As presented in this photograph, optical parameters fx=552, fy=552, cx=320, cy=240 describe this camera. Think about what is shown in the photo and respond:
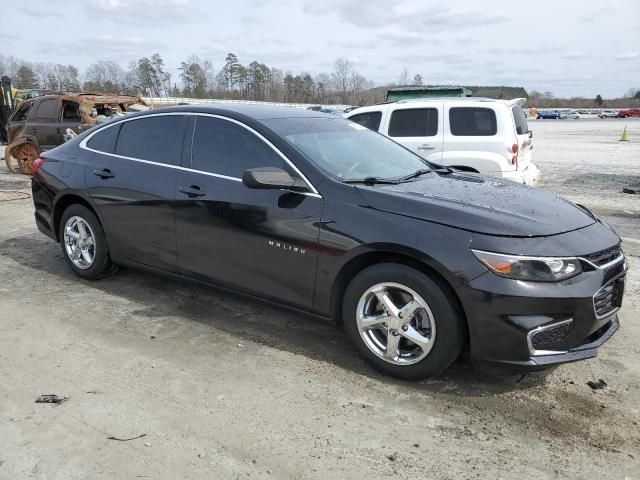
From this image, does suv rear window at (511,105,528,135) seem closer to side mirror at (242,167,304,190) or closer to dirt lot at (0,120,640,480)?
dirt lot at (0,120,640,480)

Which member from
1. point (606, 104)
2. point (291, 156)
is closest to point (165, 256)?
point (291, 156)

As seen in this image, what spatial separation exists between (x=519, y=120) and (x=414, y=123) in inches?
63.6

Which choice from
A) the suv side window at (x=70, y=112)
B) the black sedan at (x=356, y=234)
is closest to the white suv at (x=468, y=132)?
the black sedan at (x=356, y=234)

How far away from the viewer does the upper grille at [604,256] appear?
3.17 metres

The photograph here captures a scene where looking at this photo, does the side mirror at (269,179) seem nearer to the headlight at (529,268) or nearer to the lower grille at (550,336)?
the headlight at (529,268)

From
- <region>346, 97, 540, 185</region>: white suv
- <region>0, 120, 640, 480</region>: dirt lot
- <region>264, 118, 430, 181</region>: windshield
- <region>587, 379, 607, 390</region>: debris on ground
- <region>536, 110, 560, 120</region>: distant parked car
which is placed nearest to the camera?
<region>0, 120, 640, 480</region>: dirt lot

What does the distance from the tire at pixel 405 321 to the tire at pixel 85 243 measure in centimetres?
265

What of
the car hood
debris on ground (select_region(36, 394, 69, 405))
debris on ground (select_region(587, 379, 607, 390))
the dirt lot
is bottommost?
debris on ground (select_region(36, 394, 69, 405))

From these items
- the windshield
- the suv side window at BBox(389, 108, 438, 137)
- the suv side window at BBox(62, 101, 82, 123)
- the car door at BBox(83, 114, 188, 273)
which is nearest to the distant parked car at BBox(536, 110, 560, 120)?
the suv side window at BBox(62, 101, 82, 123)

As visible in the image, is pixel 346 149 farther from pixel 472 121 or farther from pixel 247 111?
pixel 472 121

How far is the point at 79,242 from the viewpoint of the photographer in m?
5.22

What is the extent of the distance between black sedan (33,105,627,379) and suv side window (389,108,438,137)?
4162mm

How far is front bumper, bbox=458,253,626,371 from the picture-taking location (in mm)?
3006

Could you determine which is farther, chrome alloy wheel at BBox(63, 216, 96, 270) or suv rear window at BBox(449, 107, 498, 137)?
suv rear window at BBox(449, 107, 498, 137)
